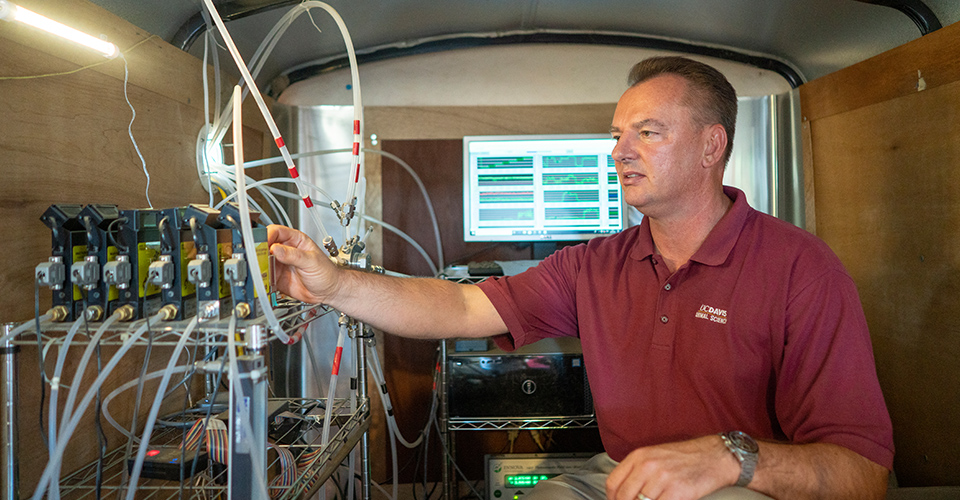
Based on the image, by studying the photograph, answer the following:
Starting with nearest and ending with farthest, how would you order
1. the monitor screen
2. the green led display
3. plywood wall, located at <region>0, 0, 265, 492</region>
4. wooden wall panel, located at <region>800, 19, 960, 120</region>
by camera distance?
plywood wall, located at <region>0, 0, 265, 492</region> < wooden wall panel, located at <region>800, 19, 960, 120</region> < the green led display < the monitor screen

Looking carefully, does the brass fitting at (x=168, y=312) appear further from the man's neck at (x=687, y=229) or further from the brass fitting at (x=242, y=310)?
the man's neck at (x=687, y=229)

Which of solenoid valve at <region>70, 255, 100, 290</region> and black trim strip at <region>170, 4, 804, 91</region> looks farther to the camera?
black trim strip at <region>170, 4, 804, 91</region>

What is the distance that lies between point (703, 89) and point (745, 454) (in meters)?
0.83

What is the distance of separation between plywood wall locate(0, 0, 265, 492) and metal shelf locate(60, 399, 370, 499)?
0.06 meters

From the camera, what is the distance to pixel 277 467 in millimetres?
1361

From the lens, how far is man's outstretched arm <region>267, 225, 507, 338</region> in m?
1.03

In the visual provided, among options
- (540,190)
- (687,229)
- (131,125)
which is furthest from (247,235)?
(540,190)

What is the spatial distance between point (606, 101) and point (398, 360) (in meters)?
1.31

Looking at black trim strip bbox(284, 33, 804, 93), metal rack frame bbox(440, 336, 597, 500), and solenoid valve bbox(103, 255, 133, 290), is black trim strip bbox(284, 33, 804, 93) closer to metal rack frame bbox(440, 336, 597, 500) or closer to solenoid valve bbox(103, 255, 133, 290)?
metal rack frame bbox(440, 336, 597, 500)

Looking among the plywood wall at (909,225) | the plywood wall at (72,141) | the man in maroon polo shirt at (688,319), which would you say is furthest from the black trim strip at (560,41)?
the man in maroon polo shirt at (688,319)

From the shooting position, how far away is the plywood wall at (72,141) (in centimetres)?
100

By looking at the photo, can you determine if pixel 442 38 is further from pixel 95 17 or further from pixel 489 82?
pixel 95 17

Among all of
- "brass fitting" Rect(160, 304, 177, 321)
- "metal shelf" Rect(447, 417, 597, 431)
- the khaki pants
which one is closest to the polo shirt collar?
the khaki pants

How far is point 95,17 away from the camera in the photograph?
118 centimetres
